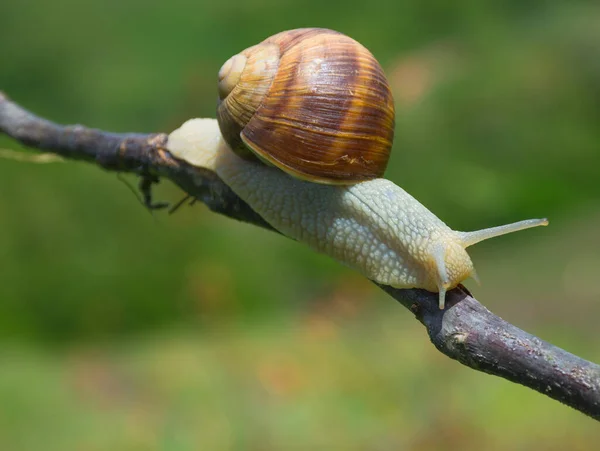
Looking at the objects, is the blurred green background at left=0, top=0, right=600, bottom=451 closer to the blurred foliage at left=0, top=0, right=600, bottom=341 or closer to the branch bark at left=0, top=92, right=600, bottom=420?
the blurred foliage at left=0, top=0, right=600, bottom=341

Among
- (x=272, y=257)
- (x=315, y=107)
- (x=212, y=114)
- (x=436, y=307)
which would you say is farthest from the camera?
(x=212, y=114)

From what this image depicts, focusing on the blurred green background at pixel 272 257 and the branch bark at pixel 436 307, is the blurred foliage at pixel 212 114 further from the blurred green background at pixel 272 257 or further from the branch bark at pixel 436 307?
the branch bark at pixel 436 307

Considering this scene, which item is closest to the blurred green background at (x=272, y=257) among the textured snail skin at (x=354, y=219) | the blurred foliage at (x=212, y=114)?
the blurred foliage at (x=212, y=114)

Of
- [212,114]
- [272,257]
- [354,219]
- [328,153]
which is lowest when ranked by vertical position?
[272,257]

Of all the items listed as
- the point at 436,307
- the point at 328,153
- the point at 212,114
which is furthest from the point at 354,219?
the point at 212,114

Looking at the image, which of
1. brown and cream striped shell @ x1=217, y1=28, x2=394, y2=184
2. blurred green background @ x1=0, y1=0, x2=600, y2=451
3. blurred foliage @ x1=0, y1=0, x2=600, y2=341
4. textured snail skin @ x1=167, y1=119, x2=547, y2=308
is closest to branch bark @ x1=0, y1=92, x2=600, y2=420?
textured snail skin @ x1=167, y1=119, x2=547, y2=308

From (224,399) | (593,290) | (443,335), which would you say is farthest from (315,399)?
(443,335)

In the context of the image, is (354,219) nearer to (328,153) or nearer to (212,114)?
(328,153)

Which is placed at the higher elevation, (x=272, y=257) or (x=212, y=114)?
(x=212, y=114)
